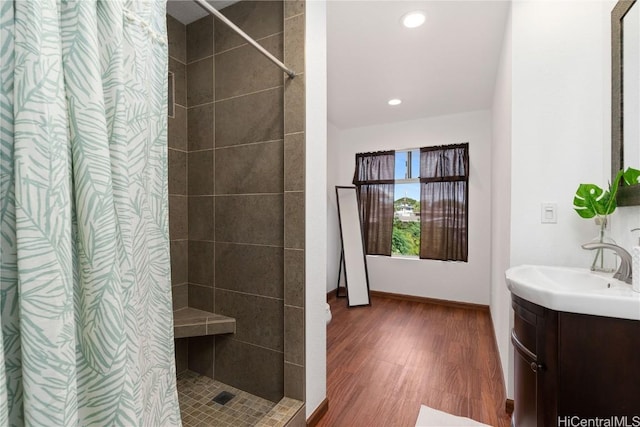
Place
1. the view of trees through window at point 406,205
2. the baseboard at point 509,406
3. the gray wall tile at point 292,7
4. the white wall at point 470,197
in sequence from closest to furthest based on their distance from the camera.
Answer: the gray wall tile at point 292,7 → the baseboard at point 509,406 → the white wall at point 470,197 → the view of trees through window at point 406,205

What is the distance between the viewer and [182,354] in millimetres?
2021

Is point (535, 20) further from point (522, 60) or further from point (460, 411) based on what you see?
point (460, 411)

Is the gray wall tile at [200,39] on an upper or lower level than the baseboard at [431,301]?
upper

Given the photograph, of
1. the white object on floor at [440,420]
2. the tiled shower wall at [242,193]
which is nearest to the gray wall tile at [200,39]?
the tiled shower wall at [242,193]

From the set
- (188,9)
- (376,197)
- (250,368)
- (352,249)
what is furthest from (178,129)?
(376,197)

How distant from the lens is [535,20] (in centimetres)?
170

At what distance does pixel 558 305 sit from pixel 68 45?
5.35ft

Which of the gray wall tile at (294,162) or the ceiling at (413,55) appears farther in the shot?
the ceiling at (413,55)

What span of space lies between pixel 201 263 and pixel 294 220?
859 mm

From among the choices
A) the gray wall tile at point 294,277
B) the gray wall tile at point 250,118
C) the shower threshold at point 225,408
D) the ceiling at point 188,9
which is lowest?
the shower threshold at point 225,408

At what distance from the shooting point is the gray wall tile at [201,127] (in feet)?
6.43

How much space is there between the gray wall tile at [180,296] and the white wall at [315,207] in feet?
3.30

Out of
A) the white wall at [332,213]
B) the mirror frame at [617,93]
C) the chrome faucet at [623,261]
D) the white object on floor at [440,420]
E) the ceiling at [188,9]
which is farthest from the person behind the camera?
the white wall at [332,213]

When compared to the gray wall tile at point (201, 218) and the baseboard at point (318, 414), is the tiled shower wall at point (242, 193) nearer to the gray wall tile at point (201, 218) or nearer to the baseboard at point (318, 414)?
the gray wall tile at point (201, 218)
